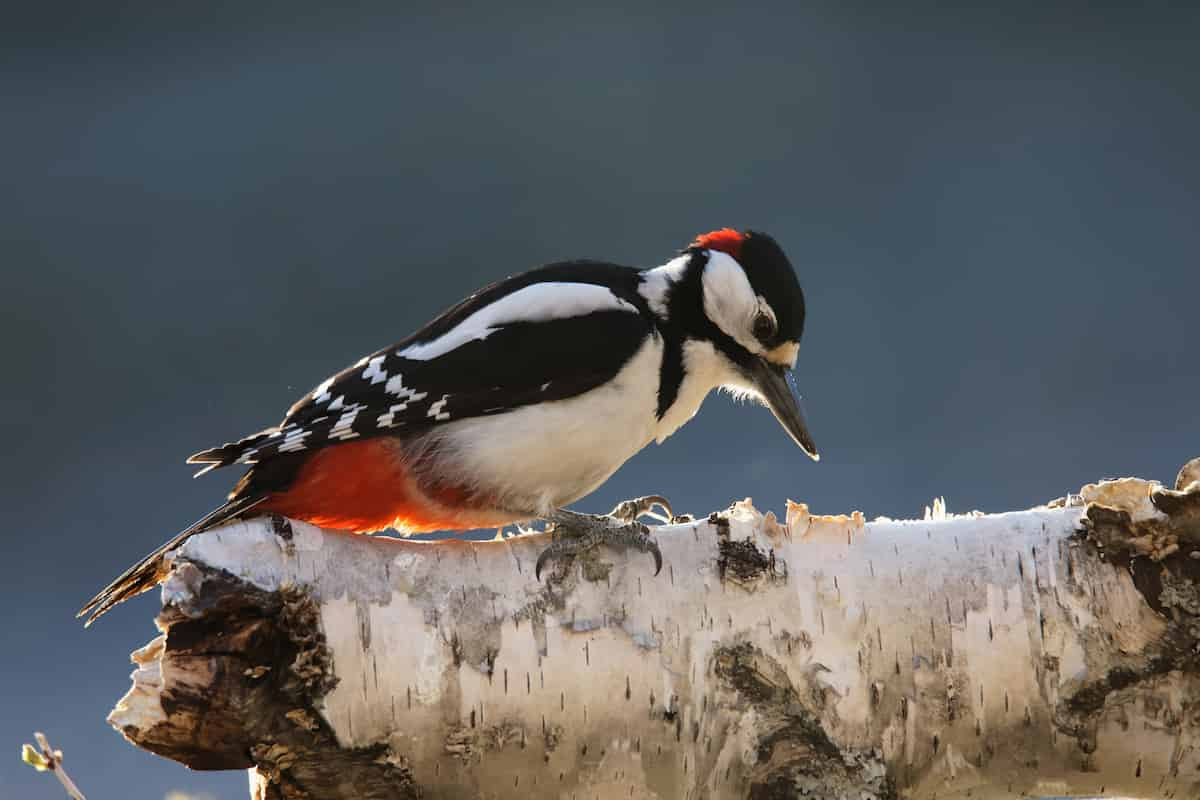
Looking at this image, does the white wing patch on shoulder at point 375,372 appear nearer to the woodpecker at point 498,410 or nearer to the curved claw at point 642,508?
the woodpecker at point 498,410

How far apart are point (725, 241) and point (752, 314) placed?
7.6 inches

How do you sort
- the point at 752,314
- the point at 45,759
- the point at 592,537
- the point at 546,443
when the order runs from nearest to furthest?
the point at 45,759, the point at 592,537, the point at 546,443, the point at 752,314

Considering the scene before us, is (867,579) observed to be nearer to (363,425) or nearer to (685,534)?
(685,534)

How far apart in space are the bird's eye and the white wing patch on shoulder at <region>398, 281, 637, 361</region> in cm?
26

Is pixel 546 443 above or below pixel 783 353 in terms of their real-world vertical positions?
below

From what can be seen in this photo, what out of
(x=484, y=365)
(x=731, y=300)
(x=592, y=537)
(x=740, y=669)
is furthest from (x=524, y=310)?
(x=740, y=669)

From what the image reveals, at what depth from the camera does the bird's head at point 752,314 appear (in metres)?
2.35

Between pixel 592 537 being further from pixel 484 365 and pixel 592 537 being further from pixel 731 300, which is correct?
pixel 731 300

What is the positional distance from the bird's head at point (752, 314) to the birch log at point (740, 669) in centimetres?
69

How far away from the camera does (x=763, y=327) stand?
237cm

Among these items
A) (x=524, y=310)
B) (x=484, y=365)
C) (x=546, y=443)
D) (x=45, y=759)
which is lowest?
(x=45, y=759)

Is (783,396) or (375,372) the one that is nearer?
(375,372)

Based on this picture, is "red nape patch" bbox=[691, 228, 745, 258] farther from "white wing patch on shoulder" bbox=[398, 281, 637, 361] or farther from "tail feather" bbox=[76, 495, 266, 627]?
"tail feather" bbox=[76, 495, 266, 627]

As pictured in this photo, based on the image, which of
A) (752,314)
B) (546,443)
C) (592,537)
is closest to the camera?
(592,537)
